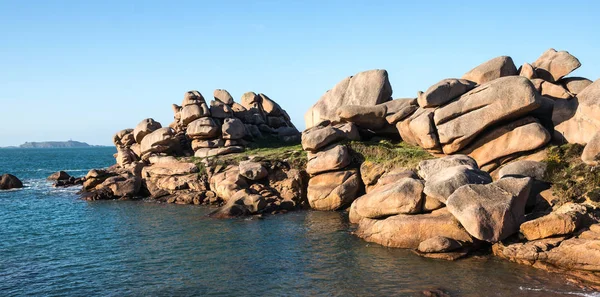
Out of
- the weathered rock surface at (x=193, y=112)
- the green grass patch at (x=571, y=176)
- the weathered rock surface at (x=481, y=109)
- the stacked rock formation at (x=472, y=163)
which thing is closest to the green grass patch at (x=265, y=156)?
the stacked rock formation at (x=472, y=163)

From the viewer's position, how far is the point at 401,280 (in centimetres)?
2433

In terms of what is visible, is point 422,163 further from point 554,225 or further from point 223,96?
point 223,96

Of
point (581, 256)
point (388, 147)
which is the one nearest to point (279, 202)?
point (388, 147)

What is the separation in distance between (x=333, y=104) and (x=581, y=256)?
33.5 m

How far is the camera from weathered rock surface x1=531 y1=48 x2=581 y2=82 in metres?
41.2

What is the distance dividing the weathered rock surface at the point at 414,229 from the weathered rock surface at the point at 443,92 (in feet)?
41.8

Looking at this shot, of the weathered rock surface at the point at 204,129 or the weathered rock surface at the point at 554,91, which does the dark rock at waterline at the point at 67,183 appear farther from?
the weathered rock surface at the point at 554,91

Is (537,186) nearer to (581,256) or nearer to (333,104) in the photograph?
(581,256)

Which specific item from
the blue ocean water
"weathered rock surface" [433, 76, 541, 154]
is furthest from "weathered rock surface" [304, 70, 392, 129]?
the blue ocean water

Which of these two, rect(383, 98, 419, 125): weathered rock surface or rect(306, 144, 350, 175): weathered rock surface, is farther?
rect(383, 98, 419, 125): weathered rock surface

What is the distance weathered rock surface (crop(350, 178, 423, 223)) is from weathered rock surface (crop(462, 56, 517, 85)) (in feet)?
53.1

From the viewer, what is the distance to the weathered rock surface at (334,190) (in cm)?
4288

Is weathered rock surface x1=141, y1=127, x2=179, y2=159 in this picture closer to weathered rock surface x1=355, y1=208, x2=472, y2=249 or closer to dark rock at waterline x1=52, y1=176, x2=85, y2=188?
dark rock at waterline x1=52, y1=176, x2=85, y2=188

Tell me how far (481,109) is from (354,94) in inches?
696
